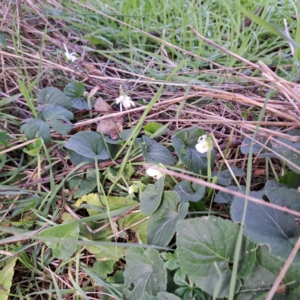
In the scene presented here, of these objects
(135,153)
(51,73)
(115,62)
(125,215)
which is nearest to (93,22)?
(115,62)

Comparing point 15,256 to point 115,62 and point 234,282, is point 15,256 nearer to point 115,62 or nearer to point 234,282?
point 234,282

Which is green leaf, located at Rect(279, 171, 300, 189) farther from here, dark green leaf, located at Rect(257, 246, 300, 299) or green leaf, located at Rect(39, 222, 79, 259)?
green leaf, located at Rect(39, 222, 79, 259)

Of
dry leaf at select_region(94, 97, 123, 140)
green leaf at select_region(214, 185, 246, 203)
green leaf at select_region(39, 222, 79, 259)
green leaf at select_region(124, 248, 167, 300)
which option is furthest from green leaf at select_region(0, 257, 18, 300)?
green leaf at select_region(214, 185, 246, 203)

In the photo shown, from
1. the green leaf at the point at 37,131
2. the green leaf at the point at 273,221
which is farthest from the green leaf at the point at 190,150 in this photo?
the green leaf at the point at 37,131

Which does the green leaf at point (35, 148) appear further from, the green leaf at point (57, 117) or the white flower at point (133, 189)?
the white flower at point (133, 189)

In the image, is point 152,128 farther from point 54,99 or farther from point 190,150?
point 54,99
